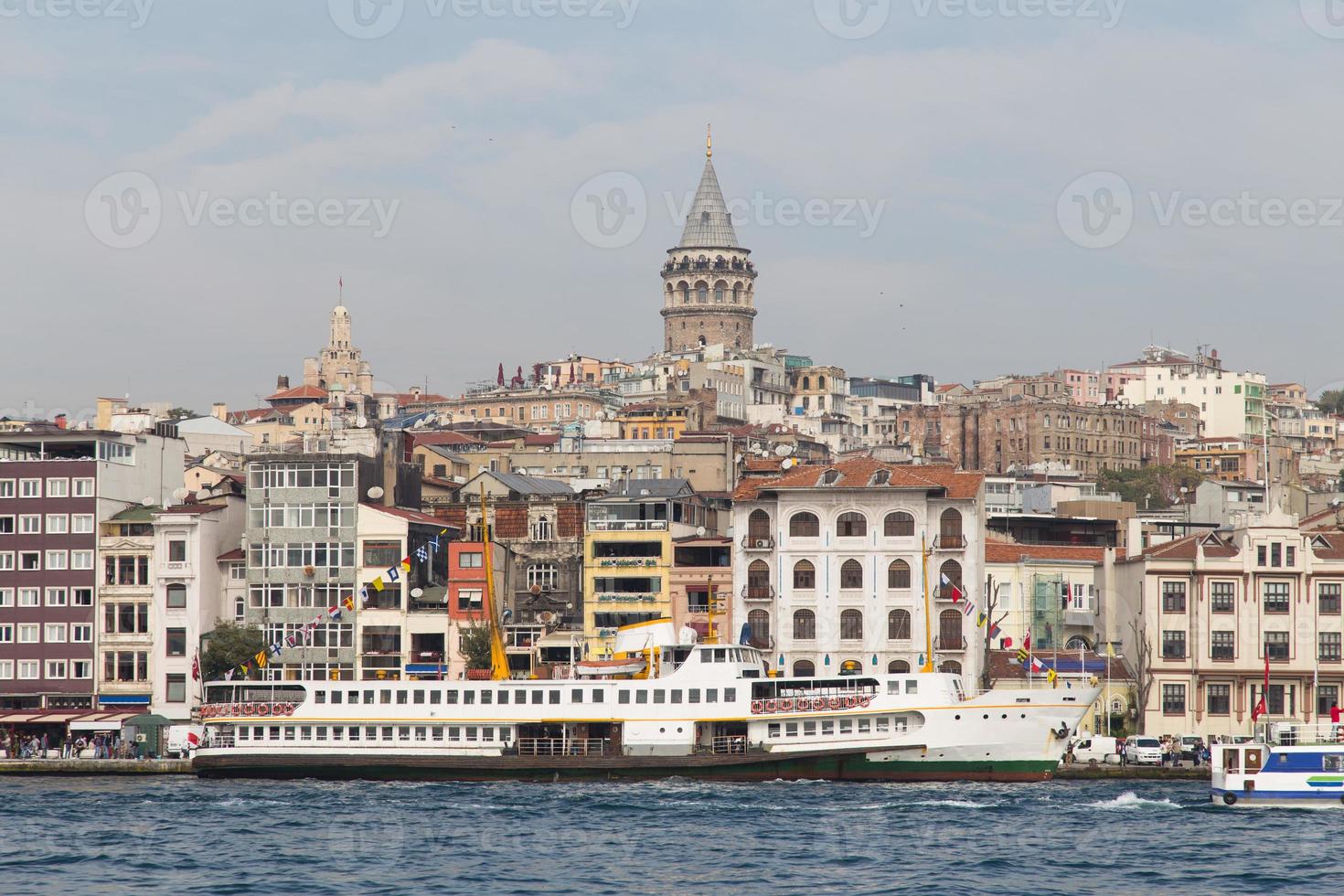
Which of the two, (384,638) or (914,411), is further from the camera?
(914,411)

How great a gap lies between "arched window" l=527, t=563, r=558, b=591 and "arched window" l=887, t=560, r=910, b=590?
46.8 ft

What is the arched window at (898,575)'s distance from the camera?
8762 centimetres

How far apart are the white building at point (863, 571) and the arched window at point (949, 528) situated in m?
0.04

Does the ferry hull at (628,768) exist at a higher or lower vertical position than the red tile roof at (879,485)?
lower

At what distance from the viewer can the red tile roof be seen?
8812 cm

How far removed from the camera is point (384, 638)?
91.4 metres

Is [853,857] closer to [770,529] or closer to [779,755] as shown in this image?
[779,755]

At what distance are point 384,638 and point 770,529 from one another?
1608cm

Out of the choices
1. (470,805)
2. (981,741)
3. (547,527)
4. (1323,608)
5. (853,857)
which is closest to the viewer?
(853,857)

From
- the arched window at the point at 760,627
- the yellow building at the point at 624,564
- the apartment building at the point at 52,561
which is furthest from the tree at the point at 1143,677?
the apartment building at the point at 52,561

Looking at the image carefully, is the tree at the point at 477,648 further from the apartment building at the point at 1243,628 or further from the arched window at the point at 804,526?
the apartment building at the point at 1243,628

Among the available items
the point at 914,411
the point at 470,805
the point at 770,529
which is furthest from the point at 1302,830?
the point at 914,411

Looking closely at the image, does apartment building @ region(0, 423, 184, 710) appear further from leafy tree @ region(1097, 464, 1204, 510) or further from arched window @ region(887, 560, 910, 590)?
leafy tree @ region(1097, 464, 1204, 510)

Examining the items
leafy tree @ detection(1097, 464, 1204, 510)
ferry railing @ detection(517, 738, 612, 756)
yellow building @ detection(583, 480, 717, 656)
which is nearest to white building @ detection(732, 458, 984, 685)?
yellow building @ detection(583, 480, 717, 656)
